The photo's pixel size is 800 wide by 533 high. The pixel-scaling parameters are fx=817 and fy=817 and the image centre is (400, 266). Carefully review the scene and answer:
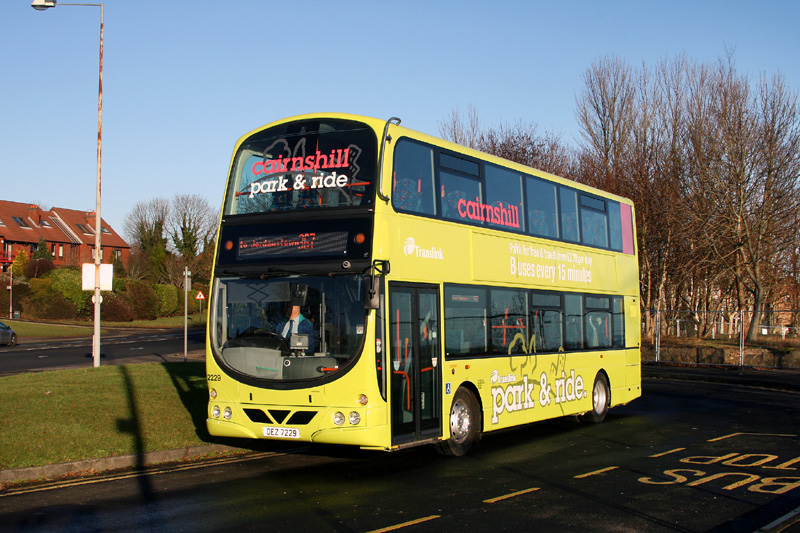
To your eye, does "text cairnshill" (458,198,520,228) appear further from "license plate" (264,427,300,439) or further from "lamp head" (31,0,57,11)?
"lamp head" (31,0,57,11)

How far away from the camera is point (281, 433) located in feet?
33.3

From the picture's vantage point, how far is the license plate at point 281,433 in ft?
33.0

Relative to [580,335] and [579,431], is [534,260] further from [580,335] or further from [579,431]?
[579,431]

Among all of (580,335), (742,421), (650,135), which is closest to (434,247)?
(580,335)

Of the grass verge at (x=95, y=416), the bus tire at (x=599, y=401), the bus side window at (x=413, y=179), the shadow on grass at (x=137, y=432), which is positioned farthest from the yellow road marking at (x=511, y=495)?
the bus tire at (x=599, y=401)

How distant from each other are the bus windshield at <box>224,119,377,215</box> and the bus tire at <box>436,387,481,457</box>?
3418mm

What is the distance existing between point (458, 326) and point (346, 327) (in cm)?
233

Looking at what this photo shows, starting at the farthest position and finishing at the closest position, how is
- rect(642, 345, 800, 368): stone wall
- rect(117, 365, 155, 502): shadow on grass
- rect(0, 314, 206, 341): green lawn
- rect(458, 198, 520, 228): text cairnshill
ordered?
1. rect(0, 314, 206, 341): green lawn
2. rect(642, 345, 800, 368): stone wall
3. rect(458, 198, 520, 228): text cairnshill
4. rect(117, 365, 155, 502): shadow on grass

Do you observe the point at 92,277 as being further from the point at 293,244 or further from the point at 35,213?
the point at 35,213

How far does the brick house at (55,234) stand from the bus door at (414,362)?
83515mm

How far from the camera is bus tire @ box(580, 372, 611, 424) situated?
53.2ft

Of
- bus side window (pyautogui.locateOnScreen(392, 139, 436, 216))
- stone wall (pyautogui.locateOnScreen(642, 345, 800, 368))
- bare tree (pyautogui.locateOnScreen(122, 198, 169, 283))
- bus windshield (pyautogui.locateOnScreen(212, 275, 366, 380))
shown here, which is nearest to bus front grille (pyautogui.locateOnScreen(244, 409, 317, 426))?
bus windshield (pyautogui.locateOnScreen(212, 275, 366, 380))

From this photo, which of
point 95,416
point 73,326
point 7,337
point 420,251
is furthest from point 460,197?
point 73,326

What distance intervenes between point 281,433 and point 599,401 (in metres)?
8.39
